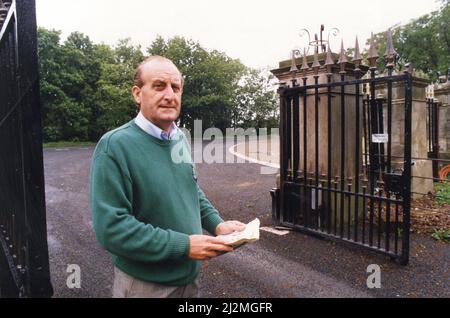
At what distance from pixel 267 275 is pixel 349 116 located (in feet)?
9.76

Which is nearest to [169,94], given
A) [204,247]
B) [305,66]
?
[204,247]

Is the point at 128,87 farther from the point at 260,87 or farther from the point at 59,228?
the point at 59,228

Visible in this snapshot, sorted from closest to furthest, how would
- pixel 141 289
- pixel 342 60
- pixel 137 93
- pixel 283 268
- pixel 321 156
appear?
1. pixel 141 289
2. pixel 137 93
3. pixel 283 268
4. pixel 342 60
5. pixel 321 156

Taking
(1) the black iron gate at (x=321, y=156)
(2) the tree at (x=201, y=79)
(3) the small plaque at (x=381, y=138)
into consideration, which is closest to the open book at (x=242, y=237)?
(3) the small plaque at (x=381, y=138)

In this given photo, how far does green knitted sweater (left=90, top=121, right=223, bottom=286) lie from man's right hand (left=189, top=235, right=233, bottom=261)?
35 millimetres

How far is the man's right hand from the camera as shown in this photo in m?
1.81

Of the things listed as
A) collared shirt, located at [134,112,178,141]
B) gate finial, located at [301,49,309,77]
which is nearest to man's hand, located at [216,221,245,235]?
collared shirt, located at [134,112,178,141]

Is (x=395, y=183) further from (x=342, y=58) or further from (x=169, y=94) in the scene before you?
(x=169, y=94)

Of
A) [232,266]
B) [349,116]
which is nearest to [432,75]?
[349,116]

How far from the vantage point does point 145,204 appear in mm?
1882

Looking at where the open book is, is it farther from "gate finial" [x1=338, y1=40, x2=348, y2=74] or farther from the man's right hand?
"gate finial" [x1=338, y1=40, x2=348, y2=74]

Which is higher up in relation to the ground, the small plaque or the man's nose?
the man's nose

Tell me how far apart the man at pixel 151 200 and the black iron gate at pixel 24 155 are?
→ 0.66m

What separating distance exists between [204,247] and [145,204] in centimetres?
39
